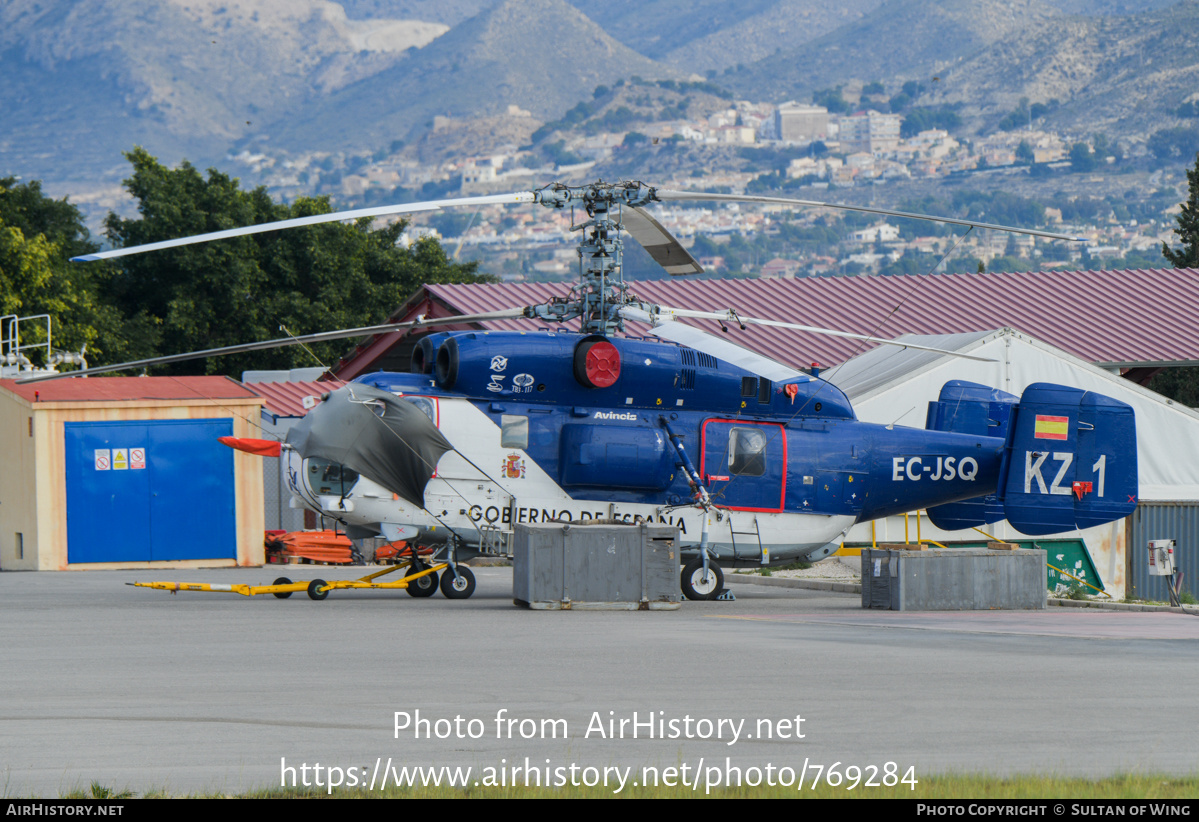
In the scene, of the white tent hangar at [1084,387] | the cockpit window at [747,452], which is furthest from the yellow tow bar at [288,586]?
the white tent hangar at [1084,387]

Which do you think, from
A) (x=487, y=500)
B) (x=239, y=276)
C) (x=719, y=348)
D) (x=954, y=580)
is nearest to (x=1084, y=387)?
(x=954, y=580)

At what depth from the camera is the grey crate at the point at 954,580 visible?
20.0 metres

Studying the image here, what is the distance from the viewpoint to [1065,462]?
2117cm

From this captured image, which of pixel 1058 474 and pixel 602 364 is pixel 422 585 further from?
pixel 1058 474

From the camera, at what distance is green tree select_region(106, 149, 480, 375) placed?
178 feet

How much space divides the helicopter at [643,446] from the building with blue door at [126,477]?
6.97 m

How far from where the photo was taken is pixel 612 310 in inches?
765

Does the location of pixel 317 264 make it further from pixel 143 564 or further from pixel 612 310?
pixel 612 310

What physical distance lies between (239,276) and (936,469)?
37.6 m

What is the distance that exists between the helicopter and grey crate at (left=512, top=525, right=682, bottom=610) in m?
1.46

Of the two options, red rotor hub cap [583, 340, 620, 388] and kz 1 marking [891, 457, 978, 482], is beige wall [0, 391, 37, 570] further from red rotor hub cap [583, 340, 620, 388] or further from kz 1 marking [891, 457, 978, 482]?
kz 1 marking [891, 457, 978, 482]

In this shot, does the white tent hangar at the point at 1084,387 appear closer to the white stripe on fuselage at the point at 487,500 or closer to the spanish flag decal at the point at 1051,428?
the spanish flag decal at the point at 1051,428
